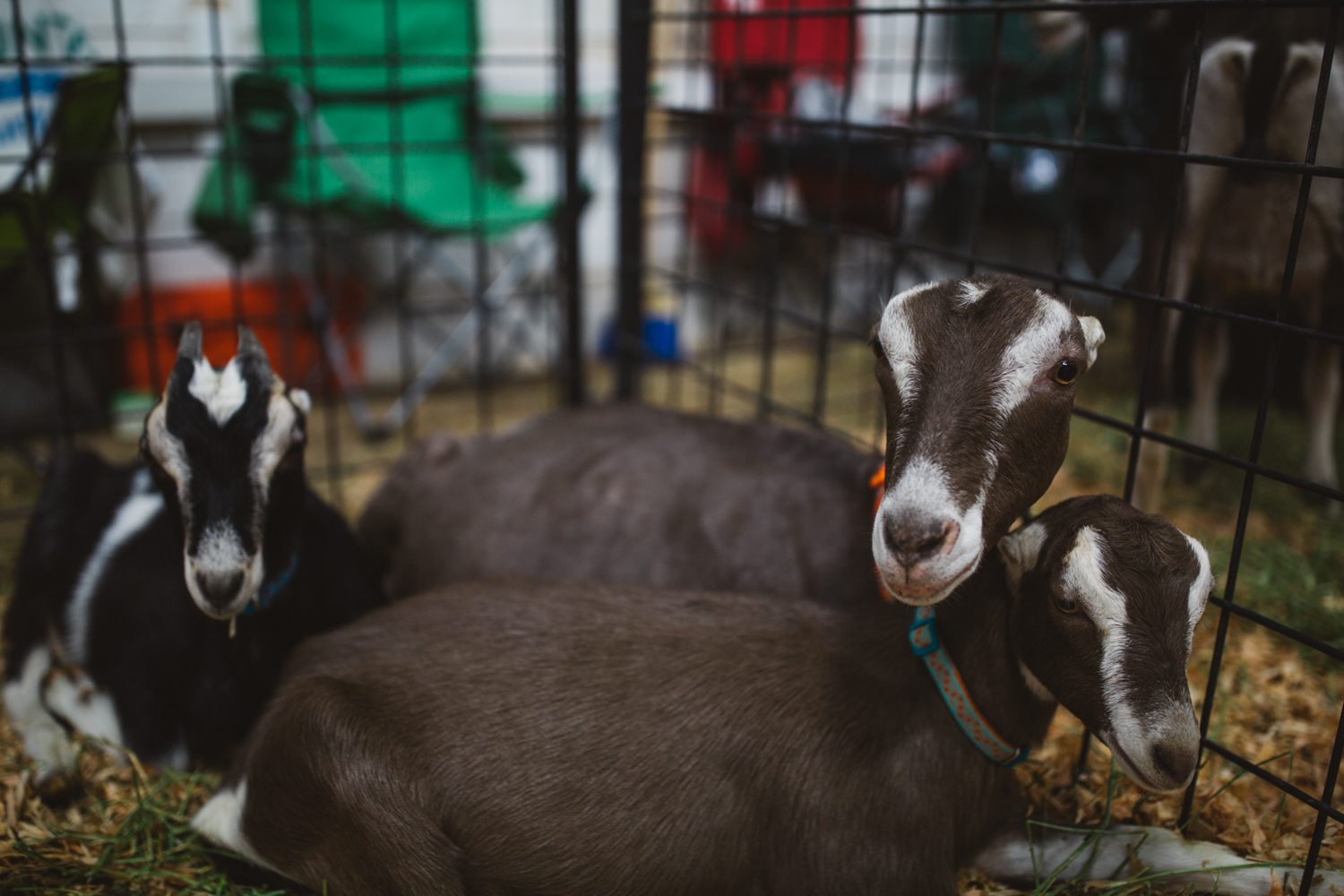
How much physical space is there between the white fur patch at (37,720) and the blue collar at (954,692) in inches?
82.3

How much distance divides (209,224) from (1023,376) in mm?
3977

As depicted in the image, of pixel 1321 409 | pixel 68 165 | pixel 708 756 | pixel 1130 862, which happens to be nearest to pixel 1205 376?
pixel 1321 409

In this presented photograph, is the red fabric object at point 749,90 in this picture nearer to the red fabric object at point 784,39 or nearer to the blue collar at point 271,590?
the red fabric object at point 784,39

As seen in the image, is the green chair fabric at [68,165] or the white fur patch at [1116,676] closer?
the white fur patch at [1116,676]

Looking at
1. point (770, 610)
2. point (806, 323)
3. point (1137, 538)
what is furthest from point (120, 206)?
point (1137, 538)

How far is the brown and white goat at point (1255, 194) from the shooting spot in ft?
9.23

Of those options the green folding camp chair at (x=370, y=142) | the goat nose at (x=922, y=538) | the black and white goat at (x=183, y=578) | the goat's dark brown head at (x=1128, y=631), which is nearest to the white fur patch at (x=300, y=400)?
the black and white goat at (x=183, y=578)

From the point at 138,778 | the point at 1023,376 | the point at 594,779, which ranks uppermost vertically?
the point at 1023,376

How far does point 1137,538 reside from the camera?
1.80 meters

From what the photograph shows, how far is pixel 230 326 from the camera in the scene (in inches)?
194

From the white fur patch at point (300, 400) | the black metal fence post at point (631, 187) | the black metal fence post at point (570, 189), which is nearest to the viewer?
the white fur patch at point (300, 400)

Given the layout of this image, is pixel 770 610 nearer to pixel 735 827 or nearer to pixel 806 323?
pixel 735 827

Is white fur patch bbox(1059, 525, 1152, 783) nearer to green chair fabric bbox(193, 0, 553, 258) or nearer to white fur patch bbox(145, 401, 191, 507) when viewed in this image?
white fur patch bbox(145, 401, 191, 507)

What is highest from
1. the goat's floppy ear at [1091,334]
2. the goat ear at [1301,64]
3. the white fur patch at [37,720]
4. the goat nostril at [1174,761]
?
the goat ear at [1301,64]
